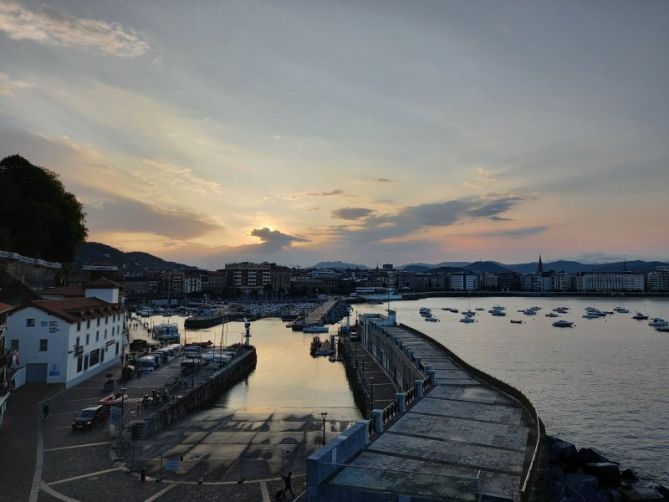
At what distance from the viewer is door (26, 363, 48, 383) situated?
3966 cm

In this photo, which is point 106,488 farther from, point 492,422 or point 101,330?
point 101,330

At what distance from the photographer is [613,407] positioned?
4578cm

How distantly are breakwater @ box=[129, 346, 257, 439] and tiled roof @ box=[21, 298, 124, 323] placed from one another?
12006 millimetres

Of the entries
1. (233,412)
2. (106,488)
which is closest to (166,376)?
(233,412)

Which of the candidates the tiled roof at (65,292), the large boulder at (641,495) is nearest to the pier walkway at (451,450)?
the large boulder at (641,495)

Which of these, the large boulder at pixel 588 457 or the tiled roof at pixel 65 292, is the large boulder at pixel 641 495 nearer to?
the large boulder at pixel 588 457

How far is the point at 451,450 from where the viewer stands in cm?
1884

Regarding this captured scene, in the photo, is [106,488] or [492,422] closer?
[106,488]

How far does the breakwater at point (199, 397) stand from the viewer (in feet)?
100

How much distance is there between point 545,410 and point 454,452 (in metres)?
30.9

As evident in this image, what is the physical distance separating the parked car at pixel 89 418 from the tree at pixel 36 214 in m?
40.9

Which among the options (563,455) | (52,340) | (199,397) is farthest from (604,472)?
(52,340)

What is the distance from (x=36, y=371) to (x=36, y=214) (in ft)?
121

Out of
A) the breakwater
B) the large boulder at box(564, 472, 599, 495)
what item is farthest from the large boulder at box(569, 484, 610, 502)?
the breakwater
